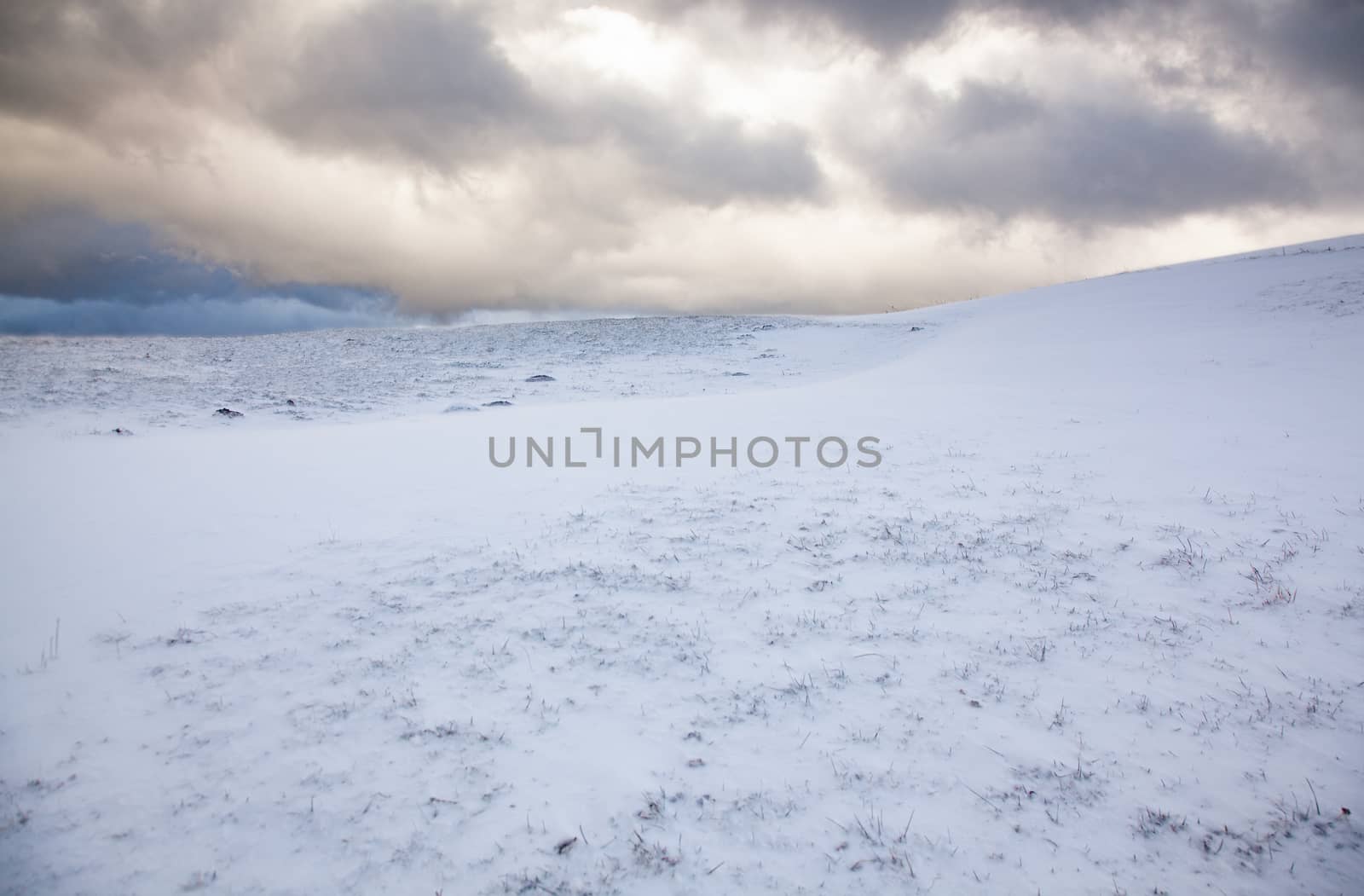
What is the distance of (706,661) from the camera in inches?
289

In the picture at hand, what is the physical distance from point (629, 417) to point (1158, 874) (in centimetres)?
1645

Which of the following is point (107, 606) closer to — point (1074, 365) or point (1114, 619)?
point (1114, 619)

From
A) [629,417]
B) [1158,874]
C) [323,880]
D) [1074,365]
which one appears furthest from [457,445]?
[1074,365]

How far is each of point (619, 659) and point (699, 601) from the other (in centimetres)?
163

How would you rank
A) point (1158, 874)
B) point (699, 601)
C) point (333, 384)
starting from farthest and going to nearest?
point (333, 384) → point (699, 601) → point (1158, 874)

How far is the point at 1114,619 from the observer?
773 centimetres

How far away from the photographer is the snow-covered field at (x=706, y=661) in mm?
4941

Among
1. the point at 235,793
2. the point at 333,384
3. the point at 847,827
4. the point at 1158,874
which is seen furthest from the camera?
the point at 333,384

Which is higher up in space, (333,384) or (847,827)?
(333,384)

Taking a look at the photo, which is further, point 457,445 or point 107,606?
point 457,445

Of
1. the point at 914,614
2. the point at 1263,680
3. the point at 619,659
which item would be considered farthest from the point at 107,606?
the point at 1263,680

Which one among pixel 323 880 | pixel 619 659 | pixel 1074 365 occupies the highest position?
pixel 1074 365

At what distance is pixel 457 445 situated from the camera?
1698cm

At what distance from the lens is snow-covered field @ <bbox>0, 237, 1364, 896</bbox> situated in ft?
16.2
